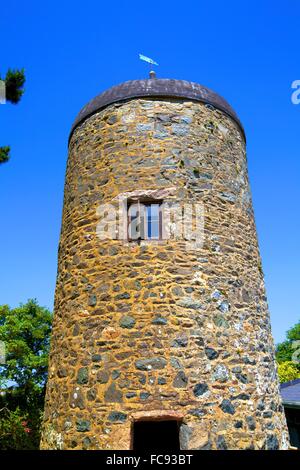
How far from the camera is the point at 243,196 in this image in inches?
307

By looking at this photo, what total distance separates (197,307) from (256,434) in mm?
2058

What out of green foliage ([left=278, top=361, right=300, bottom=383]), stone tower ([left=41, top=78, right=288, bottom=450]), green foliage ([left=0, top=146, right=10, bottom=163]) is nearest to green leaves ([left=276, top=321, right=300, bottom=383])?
green foliage ([left=278, top=361, right=300, bottom=383])

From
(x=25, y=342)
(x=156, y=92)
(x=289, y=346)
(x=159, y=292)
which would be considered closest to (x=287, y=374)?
(x=289, y=346)

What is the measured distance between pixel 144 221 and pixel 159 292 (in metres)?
1.26

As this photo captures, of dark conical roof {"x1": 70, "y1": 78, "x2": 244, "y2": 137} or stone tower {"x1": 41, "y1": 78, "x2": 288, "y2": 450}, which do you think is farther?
dark conical roof {"x1": 70, "y1": 78, "x2": 244, "y2": 137}

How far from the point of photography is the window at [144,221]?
22.0 feet

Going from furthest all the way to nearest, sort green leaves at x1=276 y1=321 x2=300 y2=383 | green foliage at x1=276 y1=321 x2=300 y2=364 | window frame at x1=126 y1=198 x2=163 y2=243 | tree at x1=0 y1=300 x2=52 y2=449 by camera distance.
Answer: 1. green foliage at x1=276 y1=321 x2=300 y2=364
2. green leaves at x1=276 y1=321 x2=300 y2=383
3. tree at x1=0 y1=300 x2=52 y2=449
4. window frame at x1=126 y1=198 x2=163 y2=243

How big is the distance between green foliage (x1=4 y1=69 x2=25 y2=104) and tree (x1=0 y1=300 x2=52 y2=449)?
1433cm

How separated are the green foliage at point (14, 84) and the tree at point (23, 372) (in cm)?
1433

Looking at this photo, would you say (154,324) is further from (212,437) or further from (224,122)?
(224,122)

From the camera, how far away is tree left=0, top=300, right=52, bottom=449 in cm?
1686

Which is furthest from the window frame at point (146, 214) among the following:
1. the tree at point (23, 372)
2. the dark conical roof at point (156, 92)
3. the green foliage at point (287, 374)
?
the green foliage at point (287, 374)

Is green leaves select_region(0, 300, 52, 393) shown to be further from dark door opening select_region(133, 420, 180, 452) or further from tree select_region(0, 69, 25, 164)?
tree select_region(0, 69, 25, 164)

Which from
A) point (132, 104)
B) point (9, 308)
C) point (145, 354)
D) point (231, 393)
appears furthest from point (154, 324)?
point (9, 308)
